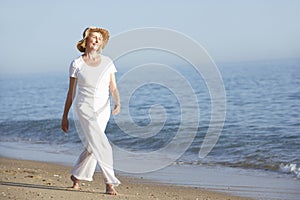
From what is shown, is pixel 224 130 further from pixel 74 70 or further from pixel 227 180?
pixel 74 70

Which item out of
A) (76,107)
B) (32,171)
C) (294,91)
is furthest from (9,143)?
(294,91)

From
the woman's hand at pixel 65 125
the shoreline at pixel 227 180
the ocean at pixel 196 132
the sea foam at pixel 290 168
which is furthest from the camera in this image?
the ocean at pixel 196 132

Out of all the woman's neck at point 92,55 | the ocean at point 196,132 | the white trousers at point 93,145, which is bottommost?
the ocean at point 196,132

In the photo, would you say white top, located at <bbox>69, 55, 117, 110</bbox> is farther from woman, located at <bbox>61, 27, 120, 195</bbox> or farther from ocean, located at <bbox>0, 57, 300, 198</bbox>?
ocean, located at <bbox>0, 57, 300, 198</bbox>

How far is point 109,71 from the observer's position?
6070mm

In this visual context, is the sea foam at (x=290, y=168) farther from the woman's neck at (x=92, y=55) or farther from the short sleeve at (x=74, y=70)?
the short sleeve at (x=74, y=70)

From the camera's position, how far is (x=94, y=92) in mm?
6059

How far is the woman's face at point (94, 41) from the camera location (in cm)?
611

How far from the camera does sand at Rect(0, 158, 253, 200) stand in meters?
6.11

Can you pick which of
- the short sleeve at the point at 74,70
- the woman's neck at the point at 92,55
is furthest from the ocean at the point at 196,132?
the short sleeve at the point at 74,70

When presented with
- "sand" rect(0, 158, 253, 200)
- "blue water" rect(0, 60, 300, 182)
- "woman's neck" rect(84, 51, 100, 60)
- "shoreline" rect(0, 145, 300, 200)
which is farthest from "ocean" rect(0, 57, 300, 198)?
"woman's neck" rect(84, 51, 100, 60)

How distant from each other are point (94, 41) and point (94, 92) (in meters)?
0.56

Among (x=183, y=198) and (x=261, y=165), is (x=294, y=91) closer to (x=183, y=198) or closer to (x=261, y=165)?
(x=261, y=165)

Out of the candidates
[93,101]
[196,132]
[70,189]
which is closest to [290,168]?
[70,189]
